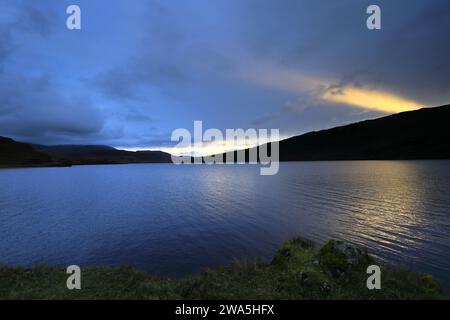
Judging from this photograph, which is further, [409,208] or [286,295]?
[409,208]

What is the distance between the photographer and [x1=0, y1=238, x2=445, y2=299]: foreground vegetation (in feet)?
35.9

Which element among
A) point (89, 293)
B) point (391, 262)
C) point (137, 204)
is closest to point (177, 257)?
point (89, 293)

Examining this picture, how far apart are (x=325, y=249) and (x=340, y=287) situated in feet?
8.04

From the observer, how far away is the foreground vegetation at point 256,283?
10.9 m

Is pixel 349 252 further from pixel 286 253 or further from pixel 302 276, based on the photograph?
pixel 286 253

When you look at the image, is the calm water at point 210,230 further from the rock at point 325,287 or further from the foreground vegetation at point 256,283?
the rock at point 325,287

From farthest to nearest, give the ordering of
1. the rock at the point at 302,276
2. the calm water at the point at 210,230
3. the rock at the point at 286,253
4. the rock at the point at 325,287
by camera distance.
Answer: the calm water at the point at 210,230
the rock at the point at 286,253
the rock at the point at 302,276
the rock at the point at 325,287

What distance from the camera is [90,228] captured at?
97.3 feet

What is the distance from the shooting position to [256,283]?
1240 cm

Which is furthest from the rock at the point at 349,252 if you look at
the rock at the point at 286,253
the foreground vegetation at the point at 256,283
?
the rock at the point at 286,253

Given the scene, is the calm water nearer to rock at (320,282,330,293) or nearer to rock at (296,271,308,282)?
rock at (296,271,308,282)

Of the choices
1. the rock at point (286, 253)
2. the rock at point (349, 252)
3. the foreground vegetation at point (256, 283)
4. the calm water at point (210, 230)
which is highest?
the rock at point (349, 252)
